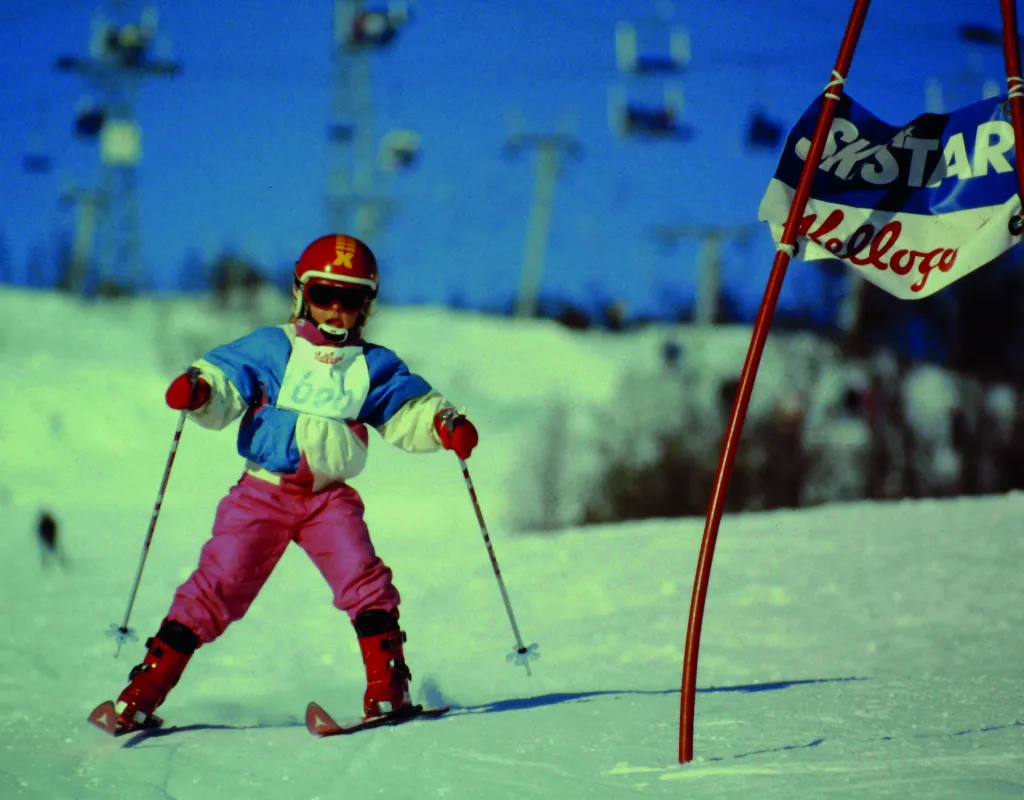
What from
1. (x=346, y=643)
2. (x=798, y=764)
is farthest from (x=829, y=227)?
(x=346, y=643)

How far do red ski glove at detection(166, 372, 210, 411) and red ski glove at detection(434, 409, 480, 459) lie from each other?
2.64 feet

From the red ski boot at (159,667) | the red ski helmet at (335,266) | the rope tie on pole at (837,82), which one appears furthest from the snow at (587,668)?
the rope tie on pole at (837,82)

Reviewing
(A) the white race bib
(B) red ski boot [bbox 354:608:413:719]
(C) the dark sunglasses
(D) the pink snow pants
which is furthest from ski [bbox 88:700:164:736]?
(C) the dark sunglasses

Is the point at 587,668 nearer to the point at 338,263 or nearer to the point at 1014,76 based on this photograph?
the point at 338,263

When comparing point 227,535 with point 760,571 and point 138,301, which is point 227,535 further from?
point 138,301

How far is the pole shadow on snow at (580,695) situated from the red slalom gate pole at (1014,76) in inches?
92.1

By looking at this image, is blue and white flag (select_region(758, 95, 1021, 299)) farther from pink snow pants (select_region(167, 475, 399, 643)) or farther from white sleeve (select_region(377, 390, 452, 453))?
pink snow pants (select_region(167, 475, 399, 643))

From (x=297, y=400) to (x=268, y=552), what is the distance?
0.53m

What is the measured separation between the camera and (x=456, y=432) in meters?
4.82

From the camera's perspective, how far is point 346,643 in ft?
24.5

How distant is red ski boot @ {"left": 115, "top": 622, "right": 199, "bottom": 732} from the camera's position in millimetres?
4639

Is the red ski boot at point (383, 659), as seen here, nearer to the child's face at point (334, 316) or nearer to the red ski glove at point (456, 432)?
the red ski glove at point (456, 432)

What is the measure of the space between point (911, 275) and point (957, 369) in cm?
3062

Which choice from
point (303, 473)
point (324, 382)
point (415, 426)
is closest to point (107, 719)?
point (303, 473)
